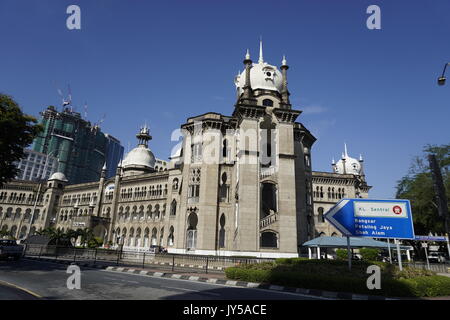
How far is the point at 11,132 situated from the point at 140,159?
4586cm

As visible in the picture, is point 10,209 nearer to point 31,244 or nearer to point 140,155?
point 140,155

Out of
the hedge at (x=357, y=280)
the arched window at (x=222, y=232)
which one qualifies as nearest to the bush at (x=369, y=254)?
the arched window at (x=222, y=232)

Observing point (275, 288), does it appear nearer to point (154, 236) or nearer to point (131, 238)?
point (154, 236)

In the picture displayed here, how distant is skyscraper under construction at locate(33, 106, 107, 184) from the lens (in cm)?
12712

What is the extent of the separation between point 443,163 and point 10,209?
3653 inches

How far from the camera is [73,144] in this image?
13075 centimetres

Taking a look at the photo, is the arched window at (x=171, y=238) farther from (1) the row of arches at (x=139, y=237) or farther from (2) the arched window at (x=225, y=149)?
(2) the arched window at (x=225, y=149)

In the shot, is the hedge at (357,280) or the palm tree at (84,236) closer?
the hedge at (357,280)

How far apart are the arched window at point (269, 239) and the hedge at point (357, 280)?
14700 mm

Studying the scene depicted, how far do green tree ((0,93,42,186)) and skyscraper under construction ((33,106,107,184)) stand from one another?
114037 mm

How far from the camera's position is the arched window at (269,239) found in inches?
1207

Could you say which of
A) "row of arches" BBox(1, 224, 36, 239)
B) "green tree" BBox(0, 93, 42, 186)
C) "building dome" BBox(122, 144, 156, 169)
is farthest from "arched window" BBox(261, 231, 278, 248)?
"row of arches" BBox(1, 224, 36, 239)

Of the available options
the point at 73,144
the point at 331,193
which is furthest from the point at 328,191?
the point at 73,144
